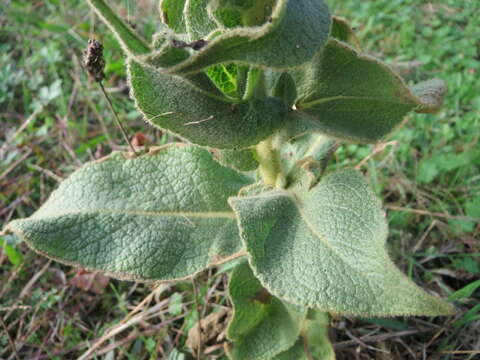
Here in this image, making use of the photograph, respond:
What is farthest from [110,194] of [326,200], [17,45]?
[17,45]

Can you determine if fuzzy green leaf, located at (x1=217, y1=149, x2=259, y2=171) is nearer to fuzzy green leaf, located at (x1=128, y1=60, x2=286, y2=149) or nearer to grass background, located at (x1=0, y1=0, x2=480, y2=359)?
fuzzy green leaf, located at (x1=128, y1=60, x2=286, y2=149)

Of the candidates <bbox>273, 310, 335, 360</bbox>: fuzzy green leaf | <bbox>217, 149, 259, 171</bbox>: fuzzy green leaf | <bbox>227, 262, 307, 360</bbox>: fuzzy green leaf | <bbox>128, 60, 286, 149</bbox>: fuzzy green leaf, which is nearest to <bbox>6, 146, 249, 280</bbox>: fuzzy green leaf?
<bbox>217, 149, 259, 171</bbox>: fuzzy green leaf

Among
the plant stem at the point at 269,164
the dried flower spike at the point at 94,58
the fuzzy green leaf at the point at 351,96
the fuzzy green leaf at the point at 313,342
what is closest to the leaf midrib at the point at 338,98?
the fuzzy green leaf at the point at 351,96

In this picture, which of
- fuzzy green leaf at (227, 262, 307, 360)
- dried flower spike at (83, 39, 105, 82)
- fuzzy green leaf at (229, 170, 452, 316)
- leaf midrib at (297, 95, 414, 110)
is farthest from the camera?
fuzzy green leaf at (227, 262, 307, 360)

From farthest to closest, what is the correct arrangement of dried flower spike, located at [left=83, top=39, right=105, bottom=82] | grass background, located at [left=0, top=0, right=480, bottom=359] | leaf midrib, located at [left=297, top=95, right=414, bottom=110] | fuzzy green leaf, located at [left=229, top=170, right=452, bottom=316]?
grass background, located at [left=0, top=0, right=480, bottom=359] → dried flower spike, located at [left=83, top=39, right=105, bottom=82] → leaf midrib, located at [left=297, top=95, right=414, bottom=110] → fuzzy green leaf, located at [left=229, top=170, right=452, bottom=316]

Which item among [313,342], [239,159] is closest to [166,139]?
Answer: [239,159]

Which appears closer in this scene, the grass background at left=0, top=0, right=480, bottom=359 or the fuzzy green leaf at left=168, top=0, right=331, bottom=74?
the fuzzy green leaf at left=168, top=0, right=331, bottom=74

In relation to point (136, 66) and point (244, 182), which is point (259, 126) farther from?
point (244, 182)
